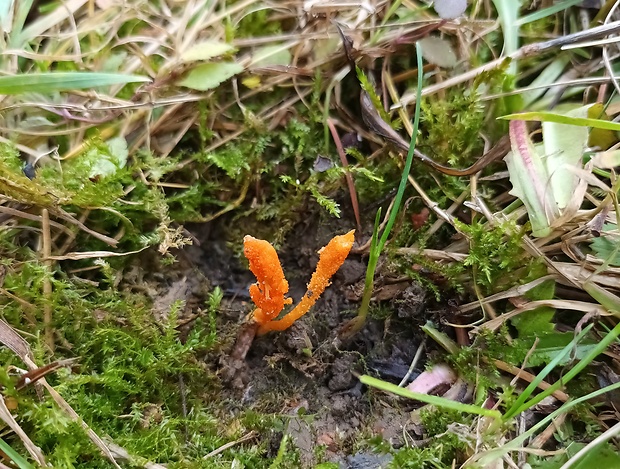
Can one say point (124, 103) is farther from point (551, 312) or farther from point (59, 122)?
point (551, 312)

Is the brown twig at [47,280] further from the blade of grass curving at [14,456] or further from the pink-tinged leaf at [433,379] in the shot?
the pink-tinged leaf at [433,379]

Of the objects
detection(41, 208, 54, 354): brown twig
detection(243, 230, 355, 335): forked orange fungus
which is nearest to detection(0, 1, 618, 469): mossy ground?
detection(41, 208, 54, 354): brown twig

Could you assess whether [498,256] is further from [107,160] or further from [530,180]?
[107,160]

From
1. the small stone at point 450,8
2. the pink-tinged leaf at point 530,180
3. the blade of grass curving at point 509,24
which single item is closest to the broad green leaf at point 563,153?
the pink-tinged leaf at point 530,180

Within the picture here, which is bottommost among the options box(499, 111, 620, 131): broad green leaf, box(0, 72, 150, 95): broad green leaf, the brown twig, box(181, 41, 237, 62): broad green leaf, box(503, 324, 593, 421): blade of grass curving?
box(503, 324, 593, 421): blade of grass curving

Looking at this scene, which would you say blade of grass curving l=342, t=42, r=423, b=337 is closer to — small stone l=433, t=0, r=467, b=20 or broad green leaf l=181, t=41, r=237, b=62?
small stone l=433, t=0, r=467, b=20
